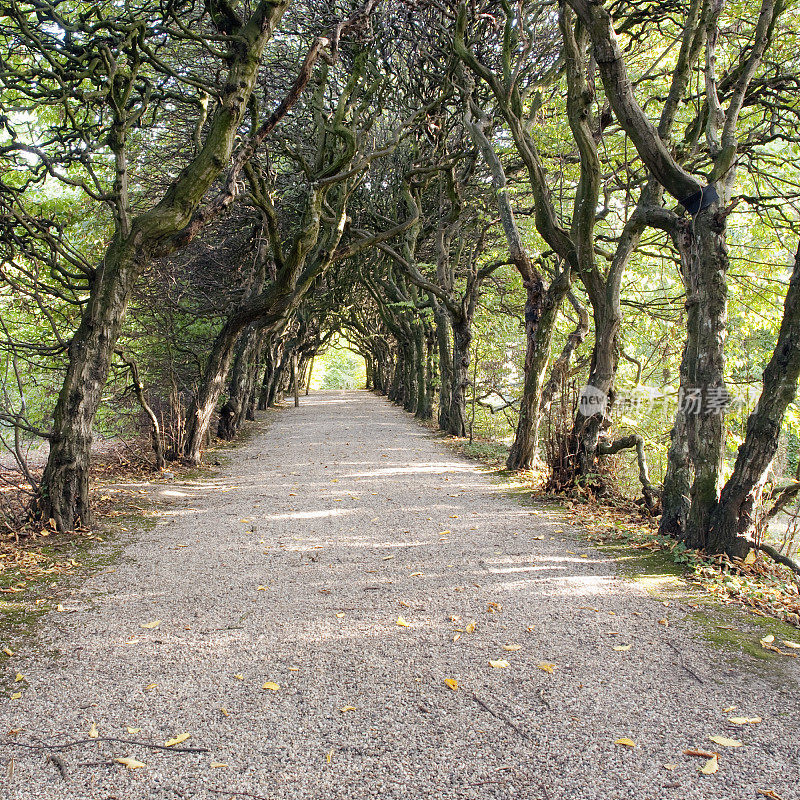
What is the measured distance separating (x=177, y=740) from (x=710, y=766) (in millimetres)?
2297

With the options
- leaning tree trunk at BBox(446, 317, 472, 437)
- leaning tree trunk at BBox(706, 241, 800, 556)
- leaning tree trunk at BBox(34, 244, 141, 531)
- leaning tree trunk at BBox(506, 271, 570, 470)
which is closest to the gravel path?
leaning tree trunk at BBox(34, 244, 141, 531)

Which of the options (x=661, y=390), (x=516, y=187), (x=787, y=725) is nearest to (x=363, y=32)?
(x=516, y=187)

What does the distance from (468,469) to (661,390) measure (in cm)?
345

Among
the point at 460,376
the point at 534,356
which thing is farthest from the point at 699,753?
the point at 460,376

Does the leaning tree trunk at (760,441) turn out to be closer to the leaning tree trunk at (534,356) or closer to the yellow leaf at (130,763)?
the yellow leaf at (130,763)

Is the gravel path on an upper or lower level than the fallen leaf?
lower

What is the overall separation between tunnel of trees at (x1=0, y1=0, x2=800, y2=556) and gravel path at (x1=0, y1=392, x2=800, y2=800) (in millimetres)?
1699

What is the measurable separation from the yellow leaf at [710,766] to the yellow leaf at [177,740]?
2.22m

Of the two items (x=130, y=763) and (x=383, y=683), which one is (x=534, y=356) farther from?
(x=130, y=763)

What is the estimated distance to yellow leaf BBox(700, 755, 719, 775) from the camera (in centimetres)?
262

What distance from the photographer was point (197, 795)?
2.46 metres

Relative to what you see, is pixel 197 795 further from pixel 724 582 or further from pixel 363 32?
pixel 363 32

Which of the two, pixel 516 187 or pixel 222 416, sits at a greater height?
pixel 516 187

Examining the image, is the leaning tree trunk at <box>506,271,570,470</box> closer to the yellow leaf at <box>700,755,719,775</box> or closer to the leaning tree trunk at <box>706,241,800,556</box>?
the leaning tree trunk at <box>706,241,800,556</box>
